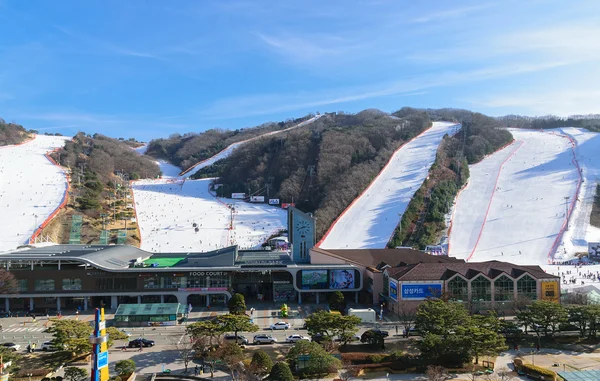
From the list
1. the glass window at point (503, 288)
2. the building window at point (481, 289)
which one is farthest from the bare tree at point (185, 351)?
the glass window at point (503, 288)

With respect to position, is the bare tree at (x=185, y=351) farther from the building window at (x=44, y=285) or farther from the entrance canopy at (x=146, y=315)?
the building window at (x=44, y=285)

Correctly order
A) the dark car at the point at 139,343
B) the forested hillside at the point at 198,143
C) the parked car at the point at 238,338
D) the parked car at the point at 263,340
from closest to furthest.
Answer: the dark car at the point at 139,343 → the parked car at the point at 238,338 → the parked car at the point at 263,340 → the forested hillside at the point at 198,143

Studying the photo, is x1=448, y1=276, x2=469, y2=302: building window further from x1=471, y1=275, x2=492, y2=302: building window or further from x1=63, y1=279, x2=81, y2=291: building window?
x1=63, y1=279, x2=81, y2=291: building window

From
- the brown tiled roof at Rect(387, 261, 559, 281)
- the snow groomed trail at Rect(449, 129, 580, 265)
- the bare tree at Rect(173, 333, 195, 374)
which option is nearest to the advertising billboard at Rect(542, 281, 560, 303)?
the brown tiled roof at Rect(387, 261, 559, 281)

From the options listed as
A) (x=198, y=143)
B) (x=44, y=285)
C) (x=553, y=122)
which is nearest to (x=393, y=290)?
(x=44, y=285)

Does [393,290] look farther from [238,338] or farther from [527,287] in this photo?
[238,338]

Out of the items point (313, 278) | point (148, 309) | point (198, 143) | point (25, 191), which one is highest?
point (198, 143)

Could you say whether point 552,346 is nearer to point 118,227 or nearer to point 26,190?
point 118,227
